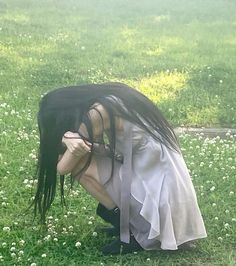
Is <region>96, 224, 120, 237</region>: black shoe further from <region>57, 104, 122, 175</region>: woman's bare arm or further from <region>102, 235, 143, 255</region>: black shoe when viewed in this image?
<region>57, 104, 122, 175</region>: woman's bare arm

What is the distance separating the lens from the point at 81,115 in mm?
4383

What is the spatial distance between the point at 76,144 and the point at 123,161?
0.40 metres

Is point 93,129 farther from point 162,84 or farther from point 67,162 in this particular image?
point 162,84

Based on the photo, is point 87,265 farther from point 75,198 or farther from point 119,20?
point 119,20

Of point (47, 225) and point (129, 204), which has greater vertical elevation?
point (129, 204)


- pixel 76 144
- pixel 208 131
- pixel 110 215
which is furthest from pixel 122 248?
pixel 208 131

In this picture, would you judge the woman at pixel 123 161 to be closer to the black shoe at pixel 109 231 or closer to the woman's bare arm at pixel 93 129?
the woman's bare arm at pixel 93 129

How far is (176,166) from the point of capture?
181 inches

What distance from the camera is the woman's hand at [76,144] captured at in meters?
4.35

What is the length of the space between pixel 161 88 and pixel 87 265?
4.81 metres

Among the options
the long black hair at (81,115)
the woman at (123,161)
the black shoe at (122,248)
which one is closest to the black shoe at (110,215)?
the woman at (123,161)

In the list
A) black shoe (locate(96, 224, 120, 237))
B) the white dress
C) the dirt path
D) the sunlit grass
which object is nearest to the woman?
the white dress

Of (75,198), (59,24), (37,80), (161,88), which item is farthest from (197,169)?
(59,24)

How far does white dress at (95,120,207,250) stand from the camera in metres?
4.47
